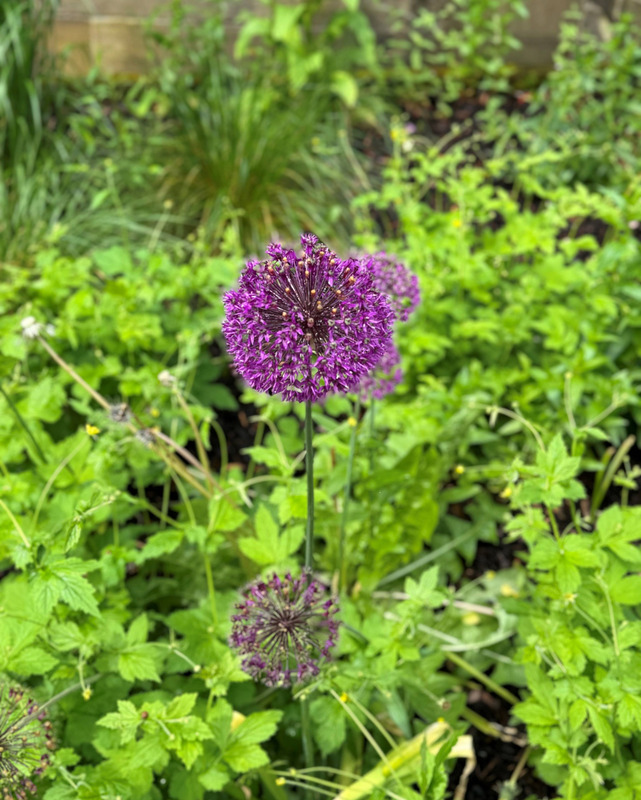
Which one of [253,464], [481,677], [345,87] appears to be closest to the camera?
[481,677]

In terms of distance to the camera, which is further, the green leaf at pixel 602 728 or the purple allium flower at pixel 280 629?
the green leaf at pixel 602 728

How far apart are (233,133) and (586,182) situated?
202 centimetres

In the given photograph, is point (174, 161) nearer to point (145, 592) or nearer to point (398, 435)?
point (398, 435)

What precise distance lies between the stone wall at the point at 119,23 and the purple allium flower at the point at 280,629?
4.22m

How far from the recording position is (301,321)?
116 cm

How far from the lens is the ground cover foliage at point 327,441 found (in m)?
1.64

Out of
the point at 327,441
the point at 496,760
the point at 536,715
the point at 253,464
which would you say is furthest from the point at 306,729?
the point at 253,464

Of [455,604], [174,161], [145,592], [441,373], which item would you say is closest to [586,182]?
[441,373]

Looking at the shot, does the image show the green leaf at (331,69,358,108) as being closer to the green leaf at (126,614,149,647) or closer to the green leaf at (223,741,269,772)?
the green leaf at (126,614,149,647)

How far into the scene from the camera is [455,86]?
477 cm

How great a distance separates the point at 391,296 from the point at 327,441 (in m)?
0.51

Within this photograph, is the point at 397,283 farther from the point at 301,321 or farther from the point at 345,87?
the point at 345,87

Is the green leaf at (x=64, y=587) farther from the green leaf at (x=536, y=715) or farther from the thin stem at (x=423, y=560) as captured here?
the thin stem at (x=423, y=560)

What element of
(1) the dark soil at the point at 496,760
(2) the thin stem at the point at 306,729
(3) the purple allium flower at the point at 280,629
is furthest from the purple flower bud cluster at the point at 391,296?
(1) the dark soil at the point at 496,760
